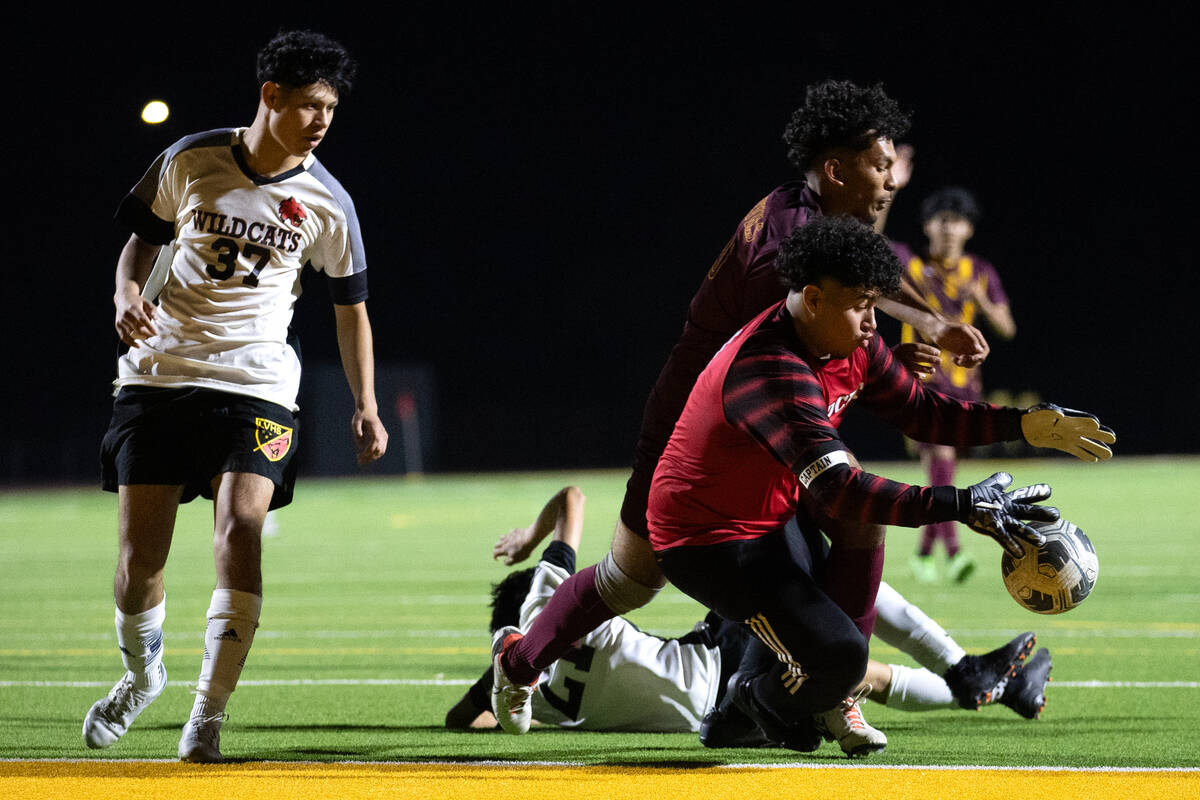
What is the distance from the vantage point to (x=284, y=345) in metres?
4.16

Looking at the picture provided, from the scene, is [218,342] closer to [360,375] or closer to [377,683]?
[360,375]

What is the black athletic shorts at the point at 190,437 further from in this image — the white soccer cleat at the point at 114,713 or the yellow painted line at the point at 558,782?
the yellow painted line at the point at 558,782

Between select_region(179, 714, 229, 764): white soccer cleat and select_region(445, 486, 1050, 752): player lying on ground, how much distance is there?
890 millimetres

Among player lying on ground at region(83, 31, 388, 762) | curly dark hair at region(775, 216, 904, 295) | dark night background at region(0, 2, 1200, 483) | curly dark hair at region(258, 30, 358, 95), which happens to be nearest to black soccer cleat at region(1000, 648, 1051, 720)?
curly dark hair at region(775, 216, 904, 295)

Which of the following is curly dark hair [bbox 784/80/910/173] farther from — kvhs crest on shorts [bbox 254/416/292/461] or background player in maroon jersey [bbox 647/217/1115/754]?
kvhs crest on shorts [bbox 254/416/292/461]

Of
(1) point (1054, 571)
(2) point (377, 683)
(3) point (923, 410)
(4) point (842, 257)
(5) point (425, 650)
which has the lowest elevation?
(5) point (425, 650)

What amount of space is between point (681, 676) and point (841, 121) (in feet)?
5.54

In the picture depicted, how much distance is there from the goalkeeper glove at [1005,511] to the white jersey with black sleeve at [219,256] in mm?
1938

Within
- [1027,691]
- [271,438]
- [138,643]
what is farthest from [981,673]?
[138,643]

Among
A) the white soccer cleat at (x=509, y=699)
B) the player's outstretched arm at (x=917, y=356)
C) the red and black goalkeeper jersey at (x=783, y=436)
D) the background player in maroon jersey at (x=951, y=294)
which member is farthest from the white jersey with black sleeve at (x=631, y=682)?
the background player in maroon jersey at (x=951, y=294)

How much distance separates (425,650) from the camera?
260 inches

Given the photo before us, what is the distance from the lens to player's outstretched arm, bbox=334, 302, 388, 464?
4.26m

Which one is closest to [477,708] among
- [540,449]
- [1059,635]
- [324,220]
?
[324,220]

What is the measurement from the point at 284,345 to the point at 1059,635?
14.0 feet
